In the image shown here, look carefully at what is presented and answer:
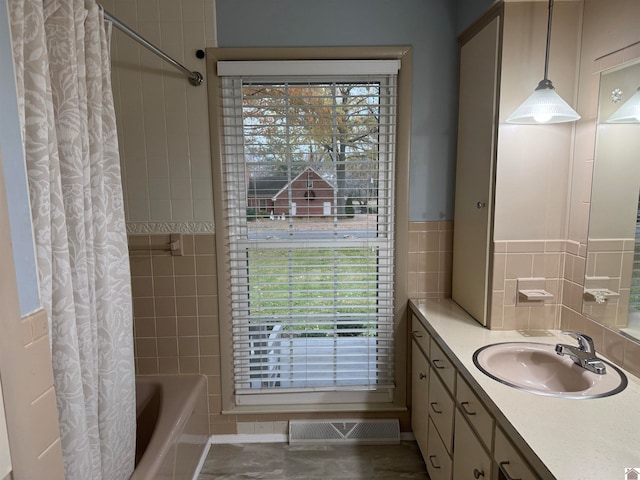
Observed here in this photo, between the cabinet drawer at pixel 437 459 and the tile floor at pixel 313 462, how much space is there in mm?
191

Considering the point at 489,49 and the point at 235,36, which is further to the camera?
the point at 235,36

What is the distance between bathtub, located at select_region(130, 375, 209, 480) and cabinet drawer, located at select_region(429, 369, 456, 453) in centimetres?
122

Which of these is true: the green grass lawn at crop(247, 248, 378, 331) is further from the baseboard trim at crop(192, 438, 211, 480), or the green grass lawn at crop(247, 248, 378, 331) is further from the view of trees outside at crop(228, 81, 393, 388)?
the baseboard trim at crop(192, 438, 211, 480)

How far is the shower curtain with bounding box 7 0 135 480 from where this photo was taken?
3.05 ft

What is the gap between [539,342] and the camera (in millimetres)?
1577

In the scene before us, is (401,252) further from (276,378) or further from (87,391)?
(87,391)

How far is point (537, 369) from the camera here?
1.50 metres

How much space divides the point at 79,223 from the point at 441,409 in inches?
63.1

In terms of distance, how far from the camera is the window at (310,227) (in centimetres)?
202

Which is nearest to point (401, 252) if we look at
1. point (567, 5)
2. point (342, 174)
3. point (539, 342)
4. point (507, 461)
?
point (342, 174)

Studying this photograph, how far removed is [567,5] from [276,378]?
231cm

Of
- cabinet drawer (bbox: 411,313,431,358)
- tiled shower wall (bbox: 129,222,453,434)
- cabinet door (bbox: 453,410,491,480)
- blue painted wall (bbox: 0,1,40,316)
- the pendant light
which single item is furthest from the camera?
tiled shower wall (bbox: 129,222,453,434)

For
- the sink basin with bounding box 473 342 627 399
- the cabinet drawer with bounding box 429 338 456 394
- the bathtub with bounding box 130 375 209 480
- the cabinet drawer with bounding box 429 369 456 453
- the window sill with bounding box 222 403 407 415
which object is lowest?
the window sill with bounding box 222 403 407 415

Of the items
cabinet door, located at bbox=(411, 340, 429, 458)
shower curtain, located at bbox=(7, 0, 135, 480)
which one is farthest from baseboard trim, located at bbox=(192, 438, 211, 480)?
cabinet door, located at bbox=(411, 340, 429, 458)
